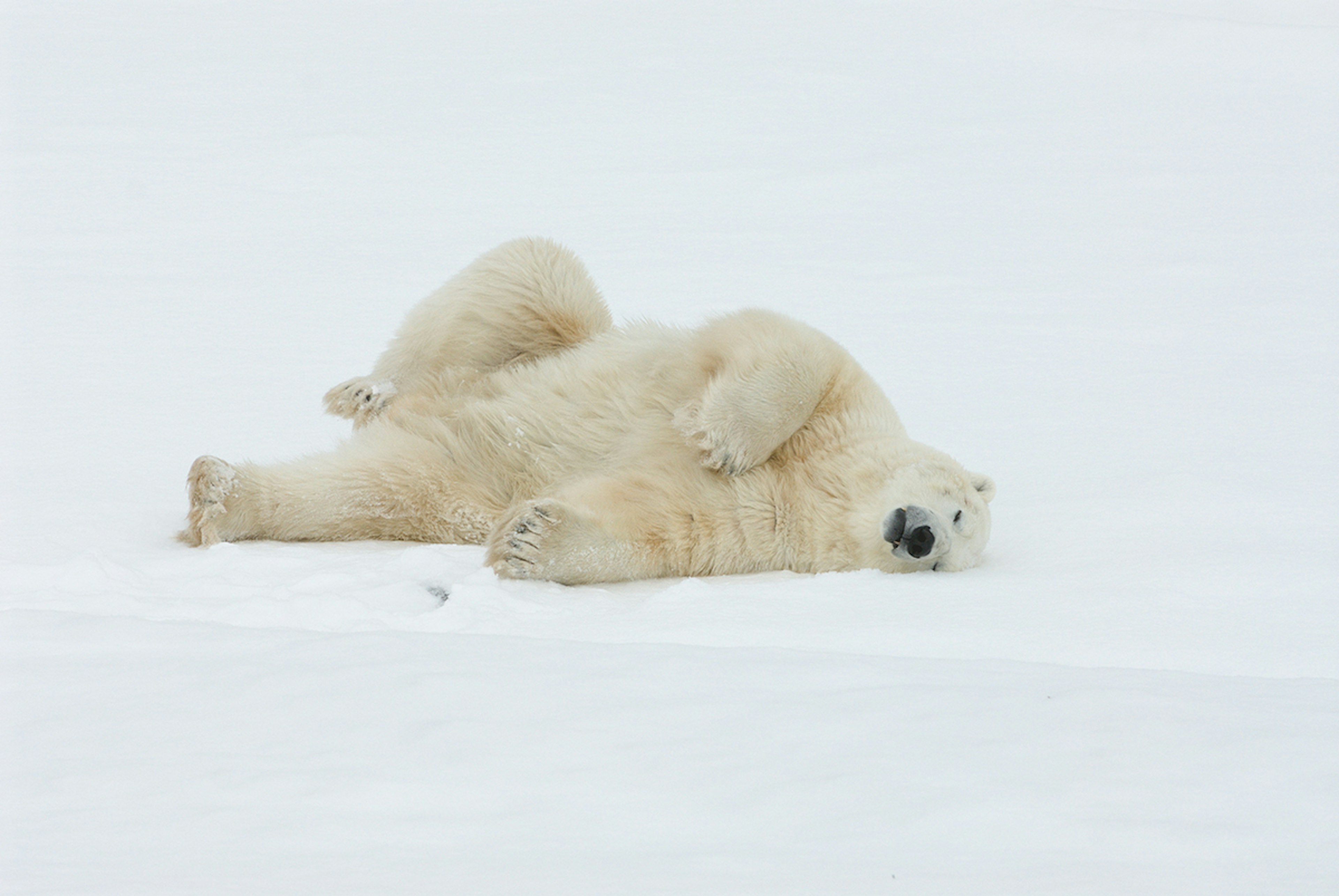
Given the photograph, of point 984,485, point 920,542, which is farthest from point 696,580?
point 984,485

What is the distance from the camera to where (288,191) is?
27.3ft

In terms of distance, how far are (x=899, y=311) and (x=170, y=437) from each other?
3265 mm

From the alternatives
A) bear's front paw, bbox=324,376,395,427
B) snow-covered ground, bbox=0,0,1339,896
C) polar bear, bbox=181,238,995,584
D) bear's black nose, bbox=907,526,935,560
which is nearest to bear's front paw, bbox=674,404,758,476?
polar bear, bbox=181,238,995,584

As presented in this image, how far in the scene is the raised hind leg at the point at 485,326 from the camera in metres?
4.32

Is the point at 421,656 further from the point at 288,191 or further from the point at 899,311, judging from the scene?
the point at 288,191

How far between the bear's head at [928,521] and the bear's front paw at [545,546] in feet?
2.45

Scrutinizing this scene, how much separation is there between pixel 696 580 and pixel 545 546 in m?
0.40

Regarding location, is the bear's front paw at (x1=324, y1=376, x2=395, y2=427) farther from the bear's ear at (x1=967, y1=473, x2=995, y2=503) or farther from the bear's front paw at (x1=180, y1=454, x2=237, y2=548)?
the bear's ear at (x1=967, y1=473, x2=995, y2=503)

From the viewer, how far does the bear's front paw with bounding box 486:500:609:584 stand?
3322mm

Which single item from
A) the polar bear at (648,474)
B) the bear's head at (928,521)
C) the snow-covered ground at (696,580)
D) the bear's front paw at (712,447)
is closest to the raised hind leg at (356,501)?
the polar bear at (648,474)

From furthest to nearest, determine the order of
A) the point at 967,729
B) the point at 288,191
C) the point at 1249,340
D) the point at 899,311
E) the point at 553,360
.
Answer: the point at 288,191 < the point at 899,311 < the point at 1249,340 < the point at 553,360 < the point at 967,729

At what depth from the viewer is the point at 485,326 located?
434cm

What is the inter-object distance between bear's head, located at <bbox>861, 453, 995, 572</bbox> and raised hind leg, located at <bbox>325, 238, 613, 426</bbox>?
1.29 meters

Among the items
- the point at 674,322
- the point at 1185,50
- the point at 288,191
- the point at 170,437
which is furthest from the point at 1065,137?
the point at 170,437
